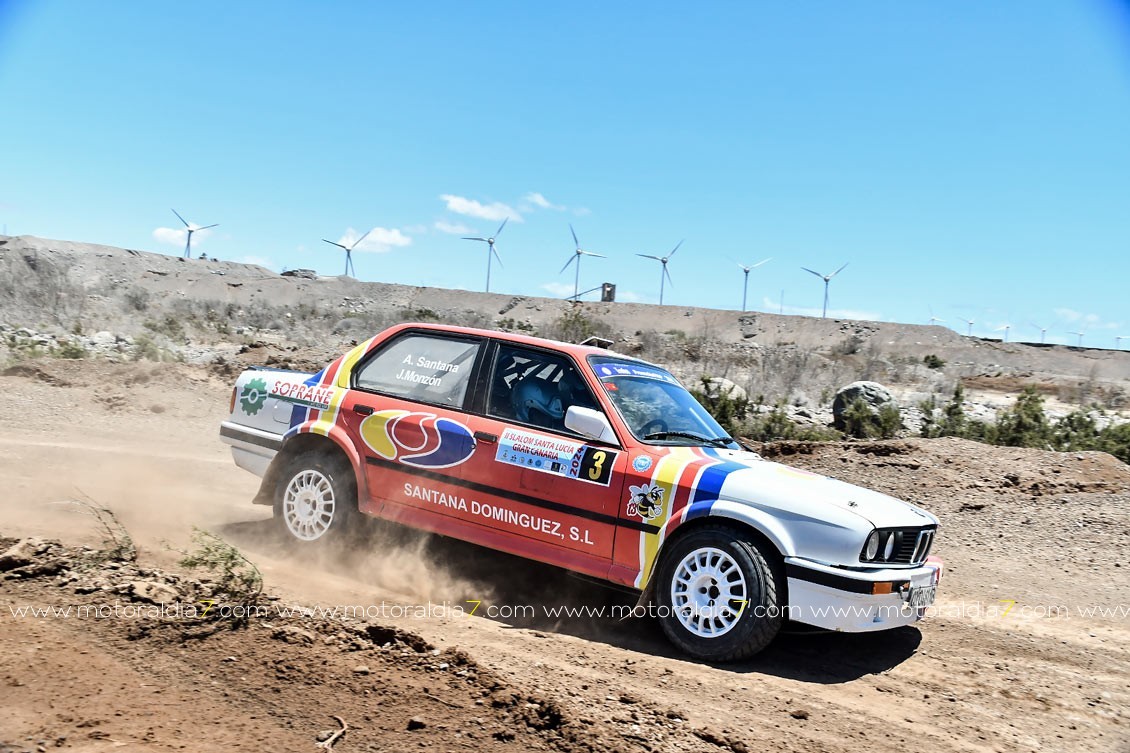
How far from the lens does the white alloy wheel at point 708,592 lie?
16.3 feet

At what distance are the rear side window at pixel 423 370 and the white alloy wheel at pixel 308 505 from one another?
2.54 ft

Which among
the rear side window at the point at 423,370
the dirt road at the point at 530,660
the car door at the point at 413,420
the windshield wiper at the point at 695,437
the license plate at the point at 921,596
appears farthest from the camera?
the rear side window at the point at 423,370

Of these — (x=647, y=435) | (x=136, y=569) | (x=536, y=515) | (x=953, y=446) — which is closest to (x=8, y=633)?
(x=136, y=569)

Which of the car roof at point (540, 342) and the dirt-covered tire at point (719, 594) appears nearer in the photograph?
the dirt-covered tire at point (719, 594)

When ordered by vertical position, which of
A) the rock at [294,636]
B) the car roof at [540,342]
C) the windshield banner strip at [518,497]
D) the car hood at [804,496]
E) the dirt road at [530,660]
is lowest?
the dirt road at [530,660]

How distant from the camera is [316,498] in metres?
6.41

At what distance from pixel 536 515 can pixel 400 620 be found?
1.07 m

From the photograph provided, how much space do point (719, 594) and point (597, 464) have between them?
1075 mm

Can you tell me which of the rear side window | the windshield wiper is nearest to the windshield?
the windshield wiper

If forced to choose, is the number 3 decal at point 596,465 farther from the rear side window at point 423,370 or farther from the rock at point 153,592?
the rock at point 153,592

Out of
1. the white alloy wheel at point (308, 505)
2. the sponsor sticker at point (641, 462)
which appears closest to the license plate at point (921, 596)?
the sponsor sticker at point (641, 462)

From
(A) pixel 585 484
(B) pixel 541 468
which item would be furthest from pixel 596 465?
(B) pixel 541 468

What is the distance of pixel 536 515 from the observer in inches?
220

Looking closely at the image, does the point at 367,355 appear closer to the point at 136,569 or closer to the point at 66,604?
the point at 136,569
